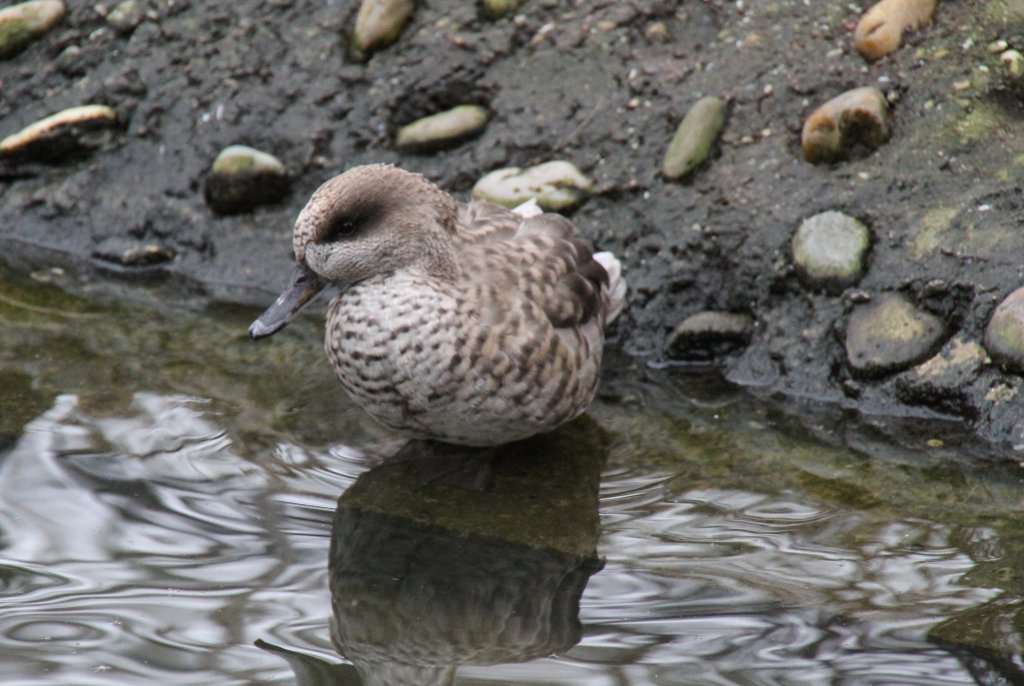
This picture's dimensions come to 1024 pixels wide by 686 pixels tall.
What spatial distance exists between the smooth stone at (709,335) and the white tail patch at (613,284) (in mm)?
331

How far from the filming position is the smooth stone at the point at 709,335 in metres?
4.91

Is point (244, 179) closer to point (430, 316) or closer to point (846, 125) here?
point (430, 316)

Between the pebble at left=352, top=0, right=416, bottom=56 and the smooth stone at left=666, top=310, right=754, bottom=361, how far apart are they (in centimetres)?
197

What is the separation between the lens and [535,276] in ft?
13.7

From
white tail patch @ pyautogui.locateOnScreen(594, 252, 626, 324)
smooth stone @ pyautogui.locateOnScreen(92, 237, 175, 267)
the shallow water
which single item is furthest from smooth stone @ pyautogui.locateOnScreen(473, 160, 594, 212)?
smooth stone @ pyautogui.locateOnScreen(92, 237, 175, 267)

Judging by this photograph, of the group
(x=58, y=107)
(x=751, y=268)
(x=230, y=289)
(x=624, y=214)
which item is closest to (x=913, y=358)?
(x=751, y=268)

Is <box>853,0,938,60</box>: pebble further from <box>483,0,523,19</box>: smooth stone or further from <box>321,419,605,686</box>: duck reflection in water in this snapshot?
<box>321,419,605,686</box>: duck reflection in water

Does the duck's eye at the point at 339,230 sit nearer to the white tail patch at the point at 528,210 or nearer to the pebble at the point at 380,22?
the white tail patch at the point at 528,210

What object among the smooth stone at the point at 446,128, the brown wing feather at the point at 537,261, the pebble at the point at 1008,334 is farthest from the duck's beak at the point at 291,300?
the pebble at the point at 1008,334

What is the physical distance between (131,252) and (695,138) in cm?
254

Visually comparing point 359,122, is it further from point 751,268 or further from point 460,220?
point 751,268

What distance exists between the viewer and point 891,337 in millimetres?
4582

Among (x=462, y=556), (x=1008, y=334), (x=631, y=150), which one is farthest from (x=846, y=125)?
(x=462, y=556)

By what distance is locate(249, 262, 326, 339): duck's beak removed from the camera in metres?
4.08
